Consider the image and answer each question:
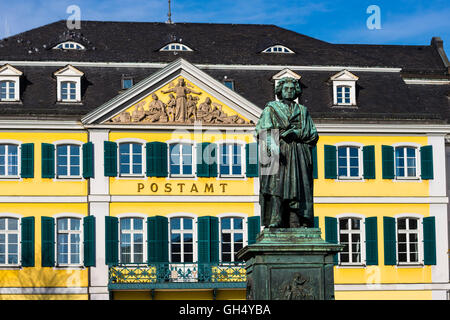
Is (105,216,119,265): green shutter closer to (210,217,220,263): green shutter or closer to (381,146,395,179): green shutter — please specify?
(210,217,220,263): green shutter

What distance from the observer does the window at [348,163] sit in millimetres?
36344

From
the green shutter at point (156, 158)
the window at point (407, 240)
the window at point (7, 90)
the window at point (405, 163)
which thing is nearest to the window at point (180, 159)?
the green shutter at point (156, 158)

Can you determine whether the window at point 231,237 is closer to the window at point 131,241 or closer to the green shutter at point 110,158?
the window at point 131,241

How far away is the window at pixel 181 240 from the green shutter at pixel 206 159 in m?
1.71

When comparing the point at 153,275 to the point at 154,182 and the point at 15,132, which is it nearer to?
the point at 154,182

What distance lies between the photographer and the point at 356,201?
119 feet

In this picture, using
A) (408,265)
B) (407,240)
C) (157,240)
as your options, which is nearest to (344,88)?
(407,240)

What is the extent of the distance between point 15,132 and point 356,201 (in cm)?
1215

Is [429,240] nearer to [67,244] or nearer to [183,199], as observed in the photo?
[183,199]

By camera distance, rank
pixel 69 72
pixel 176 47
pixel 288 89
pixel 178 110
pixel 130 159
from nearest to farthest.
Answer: pixel 288 89
pixel 130 159
pixel 178 110
pixel 69 72
pixel 176 47

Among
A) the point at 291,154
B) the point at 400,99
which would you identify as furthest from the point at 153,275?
the point at 291,154

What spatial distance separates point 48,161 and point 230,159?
6.27 metres

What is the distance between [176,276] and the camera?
34.3 meters
